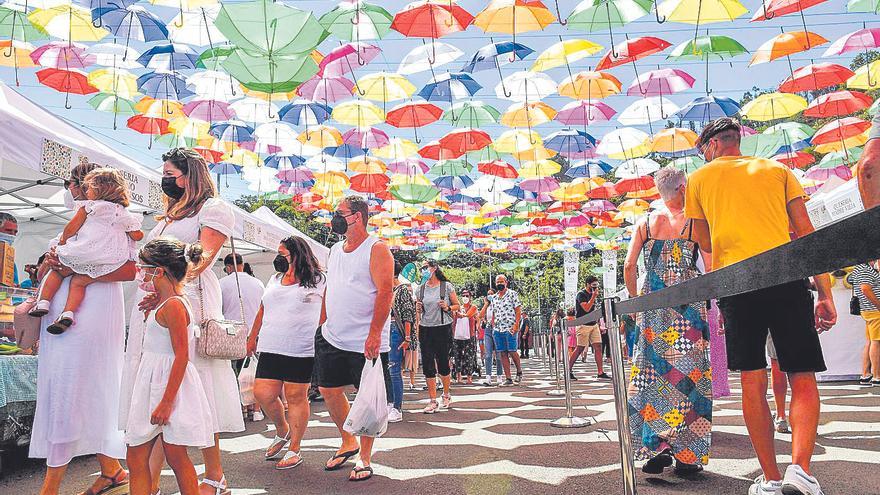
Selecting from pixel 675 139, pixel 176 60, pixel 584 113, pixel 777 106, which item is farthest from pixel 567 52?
pixel 176 60

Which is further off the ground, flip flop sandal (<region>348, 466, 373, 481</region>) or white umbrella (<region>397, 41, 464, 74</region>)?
white umbrella (<region>397, 41, 464, 74</region>)

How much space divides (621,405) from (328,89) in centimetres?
862

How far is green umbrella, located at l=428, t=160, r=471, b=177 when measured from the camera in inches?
615

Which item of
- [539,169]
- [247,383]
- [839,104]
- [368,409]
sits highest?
[539,169]

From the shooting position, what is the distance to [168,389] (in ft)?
10.3

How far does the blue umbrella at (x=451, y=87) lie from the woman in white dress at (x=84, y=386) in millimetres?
7577

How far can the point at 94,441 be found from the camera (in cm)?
372

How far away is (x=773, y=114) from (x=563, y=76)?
12.1 feet

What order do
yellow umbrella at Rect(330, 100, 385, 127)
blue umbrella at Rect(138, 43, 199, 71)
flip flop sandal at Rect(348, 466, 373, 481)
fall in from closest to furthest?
flip flop sandal at Rect(348, 466, 373, 481), blue umbrella at Rect(138, 43, 199, 71), yellow umbrella at Rect(330, 100, 385, 127)

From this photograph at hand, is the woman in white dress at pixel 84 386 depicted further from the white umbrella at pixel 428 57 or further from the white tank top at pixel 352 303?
the white umbrella at pixel 428 57

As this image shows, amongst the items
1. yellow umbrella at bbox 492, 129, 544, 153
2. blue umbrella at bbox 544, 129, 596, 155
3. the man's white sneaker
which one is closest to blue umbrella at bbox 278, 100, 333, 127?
yellow umbrella at bbox 492, 129, 544, 153

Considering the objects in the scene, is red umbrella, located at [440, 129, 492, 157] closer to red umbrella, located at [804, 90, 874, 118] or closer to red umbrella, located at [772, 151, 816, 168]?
red umbrella, located at [804, 90, 874, 118]

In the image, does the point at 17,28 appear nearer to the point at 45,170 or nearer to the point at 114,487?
the point at 45,170

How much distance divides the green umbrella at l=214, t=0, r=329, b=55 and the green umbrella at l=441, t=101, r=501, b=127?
5184 millimetres
